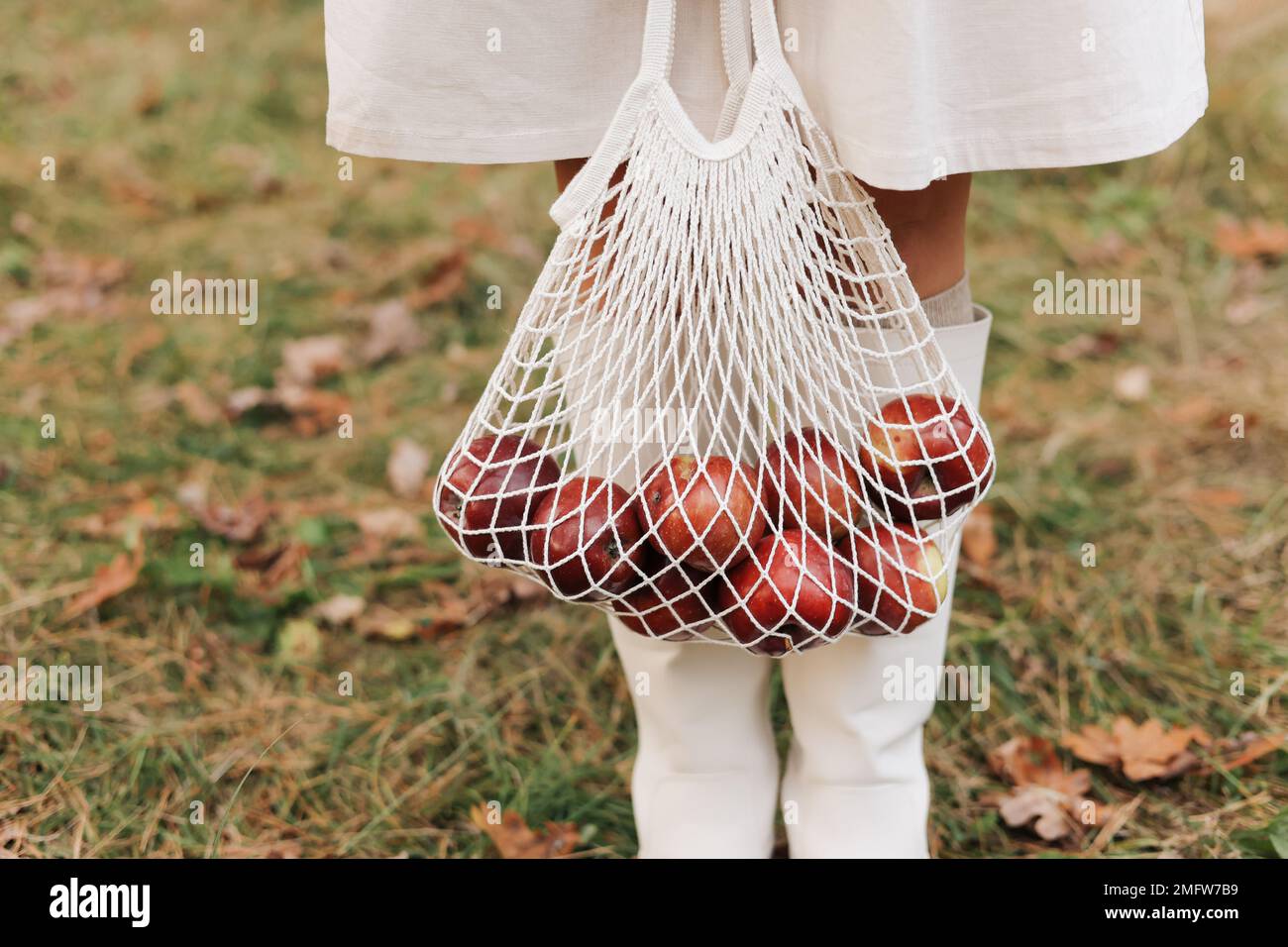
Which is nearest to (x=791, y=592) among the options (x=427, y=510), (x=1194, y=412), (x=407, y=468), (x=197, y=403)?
(x=427, y=510)

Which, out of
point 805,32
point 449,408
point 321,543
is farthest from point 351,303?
point 805,32

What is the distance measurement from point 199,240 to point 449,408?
912 mm

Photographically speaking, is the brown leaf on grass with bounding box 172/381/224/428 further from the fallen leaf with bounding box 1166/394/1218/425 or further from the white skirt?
the fallen leaf with bounding box 1166/394/1218/425

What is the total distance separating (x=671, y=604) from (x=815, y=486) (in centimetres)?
15

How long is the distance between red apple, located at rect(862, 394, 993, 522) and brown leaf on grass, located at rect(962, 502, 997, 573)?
744mm

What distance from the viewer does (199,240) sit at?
2.64 m

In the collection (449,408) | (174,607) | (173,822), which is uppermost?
(449,408)

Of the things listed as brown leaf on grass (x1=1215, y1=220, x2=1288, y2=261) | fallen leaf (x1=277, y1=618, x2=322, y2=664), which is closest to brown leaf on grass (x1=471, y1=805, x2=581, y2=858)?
fallen leaf (x1=277, y1=618, x2=322, y2=664)

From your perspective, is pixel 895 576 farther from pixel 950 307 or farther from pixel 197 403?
pixel 197 403

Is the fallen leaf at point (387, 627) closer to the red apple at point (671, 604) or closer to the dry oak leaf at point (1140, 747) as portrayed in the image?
the red apple at point (671, 604)

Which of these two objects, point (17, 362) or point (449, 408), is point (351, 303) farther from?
point (17, 362)

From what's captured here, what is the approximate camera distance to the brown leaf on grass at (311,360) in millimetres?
2203

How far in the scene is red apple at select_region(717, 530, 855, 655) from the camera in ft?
2.99

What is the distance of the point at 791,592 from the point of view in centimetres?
91
